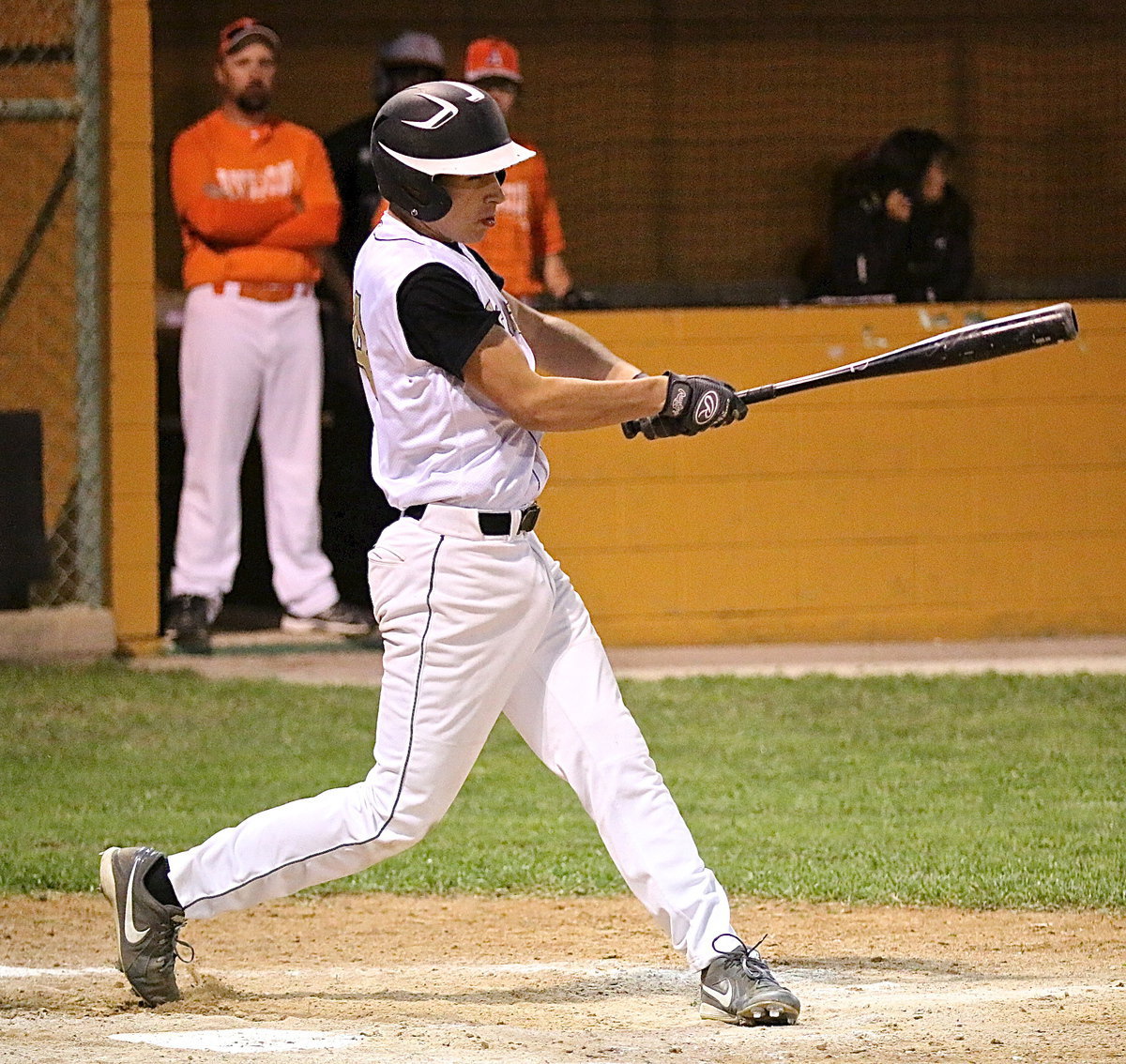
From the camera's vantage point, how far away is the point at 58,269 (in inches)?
364

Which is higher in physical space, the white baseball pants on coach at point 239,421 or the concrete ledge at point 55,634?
the white baseball pants on coach at point 239,421

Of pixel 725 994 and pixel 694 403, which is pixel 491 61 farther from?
pixel 725 994

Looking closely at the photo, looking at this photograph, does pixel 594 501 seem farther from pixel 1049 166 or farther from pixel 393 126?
pixel 393 126

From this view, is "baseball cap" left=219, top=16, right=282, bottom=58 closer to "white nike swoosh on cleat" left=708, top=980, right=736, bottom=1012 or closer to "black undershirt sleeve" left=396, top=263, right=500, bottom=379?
"black undershirt sleeve" left=396, top=263, right=500, bottom=379

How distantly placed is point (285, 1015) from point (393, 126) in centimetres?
178

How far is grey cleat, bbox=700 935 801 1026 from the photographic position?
397 cm

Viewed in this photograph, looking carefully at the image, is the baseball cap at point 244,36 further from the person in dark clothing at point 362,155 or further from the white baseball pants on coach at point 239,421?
the white baseball pants on coach at point 239,421

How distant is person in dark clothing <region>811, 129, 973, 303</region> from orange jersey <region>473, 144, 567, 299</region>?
1528mm

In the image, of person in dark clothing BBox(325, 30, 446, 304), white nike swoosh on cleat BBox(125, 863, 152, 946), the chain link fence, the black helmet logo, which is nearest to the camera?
the black helmet logo

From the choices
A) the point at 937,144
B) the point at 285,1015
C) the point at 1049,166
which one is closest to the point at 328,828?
the point at 285,1015

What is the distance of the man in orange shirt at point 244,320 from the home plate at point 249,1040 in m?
5.12

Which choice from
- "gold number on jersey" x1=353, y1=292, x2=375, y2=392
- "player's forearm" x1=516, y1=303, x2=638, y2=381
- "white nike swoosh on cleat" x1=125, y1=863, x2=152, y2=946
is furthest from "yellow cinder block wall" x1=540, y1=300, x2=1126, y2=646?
→ "white nike swoosh on cleat" x1=125, y1=863, x2=152, y2=946

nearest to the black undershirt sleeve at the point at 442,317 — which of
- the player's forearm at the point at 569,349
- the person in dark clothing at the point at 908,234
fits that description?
the player's forearm at the point at 569,349

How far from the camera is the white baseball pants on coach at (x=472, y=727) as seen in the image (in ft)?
13.4
